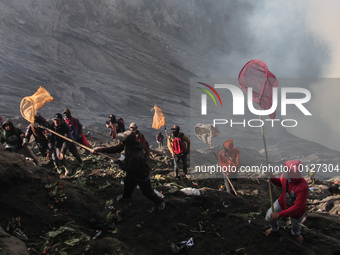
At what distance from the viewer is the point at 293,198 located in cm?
381

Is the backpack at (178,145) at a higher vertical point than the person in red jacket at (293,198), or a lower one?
higher

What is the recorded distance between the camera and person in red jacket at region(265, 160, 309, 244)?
144 inches

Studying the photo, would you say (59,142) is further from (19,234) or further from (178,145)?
(19,234)

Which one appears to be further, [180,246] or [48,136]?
[48,136]

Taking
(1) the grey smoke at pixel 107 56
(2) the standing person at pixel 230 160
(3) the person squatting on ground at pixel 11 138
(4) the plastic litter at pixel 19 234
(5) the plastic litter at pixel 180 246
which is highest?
(1) the grey smoke at pixel 107 56

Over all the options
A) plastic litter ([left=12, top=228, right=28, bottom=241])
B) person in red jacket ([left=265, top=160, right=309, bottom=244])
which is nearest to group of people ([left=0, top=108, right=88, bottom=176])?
plastic litter ([left=12, top=228, right=28, bottom=241])

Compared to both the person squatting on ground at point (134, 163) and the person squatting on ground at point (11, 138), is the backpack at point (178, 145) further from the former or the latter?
the person squatting on ground at point (11, 138)

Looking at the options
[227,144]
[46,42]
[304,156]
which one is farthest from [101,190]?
[304,156]

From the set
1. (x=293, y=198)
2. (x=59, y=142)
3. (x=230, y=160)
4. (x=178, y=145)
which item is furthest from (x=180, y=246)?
(x=59, y=142)

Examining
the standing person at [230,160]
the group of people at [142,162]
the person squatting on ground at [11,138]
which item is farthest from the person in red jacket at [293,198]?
the person squatting on ground at [11,138]

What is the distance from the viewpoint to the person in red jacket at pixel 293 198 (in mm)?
3660

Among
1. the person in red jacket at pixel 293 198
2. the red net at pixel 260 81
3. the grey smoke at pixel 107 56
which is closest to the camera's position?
the person in red jacket at pixel 293 198

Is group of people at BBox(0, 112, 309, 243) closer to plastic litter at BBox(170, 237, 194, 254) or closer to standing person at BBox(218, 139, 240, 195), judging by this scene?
standing person at BBox(218, 139, 240, 195)

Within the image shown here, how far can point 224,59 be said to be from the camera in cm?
5578
